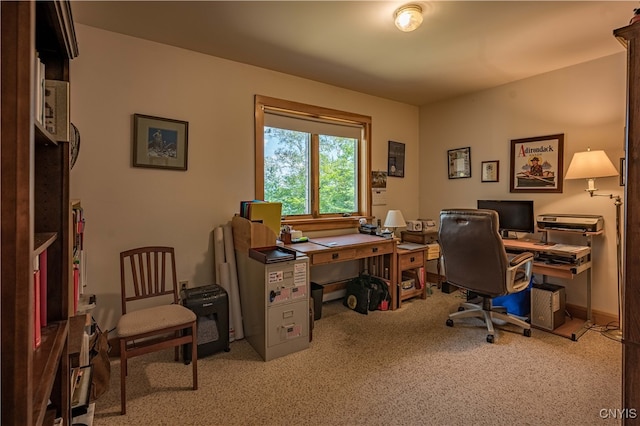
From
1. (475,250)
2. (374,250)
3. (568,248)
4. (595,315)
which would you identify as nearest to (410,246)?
(374,250)

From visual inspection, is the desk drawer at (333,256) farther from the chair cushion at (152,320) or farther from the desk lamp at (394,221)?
the chair cushion at (152,320)

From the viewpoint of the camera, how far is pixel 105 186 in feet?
8.02

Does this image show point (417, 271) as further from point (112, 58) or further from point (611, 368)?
point (112, 58)

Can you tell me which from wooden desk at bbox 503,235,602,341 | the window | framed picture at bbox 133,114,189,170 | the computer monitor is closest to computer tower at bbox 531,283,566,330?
wooden desk at bbox 503,235,602,341

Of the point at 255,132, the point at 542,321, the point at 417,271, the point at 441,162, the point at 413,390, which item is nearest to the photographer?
the point at 413,390

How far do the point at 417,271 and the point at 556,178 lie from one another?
171 centimetres

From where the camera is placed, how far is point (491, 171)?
3.79 m

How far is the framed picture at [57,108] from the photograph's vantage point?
1.11 meters

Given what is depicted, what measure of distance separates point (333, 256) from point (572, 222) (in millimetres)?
2167

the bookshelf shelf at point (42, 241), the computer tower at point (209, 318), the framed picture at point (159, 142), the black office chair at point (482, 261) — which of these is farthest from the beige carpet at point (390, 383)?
the framed picture at point (159, 142)

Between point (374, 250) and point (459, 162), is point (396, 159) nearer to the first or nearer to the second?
point (459, 162)

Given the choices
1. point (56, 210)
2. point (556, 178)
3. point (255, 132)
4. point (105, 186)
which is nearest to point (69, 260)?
point (56, 210)

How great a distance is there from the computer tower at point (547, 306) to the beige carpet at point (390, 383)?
0.34 ft

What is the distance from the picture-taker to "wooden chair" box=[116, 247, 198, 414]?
1892 mm
